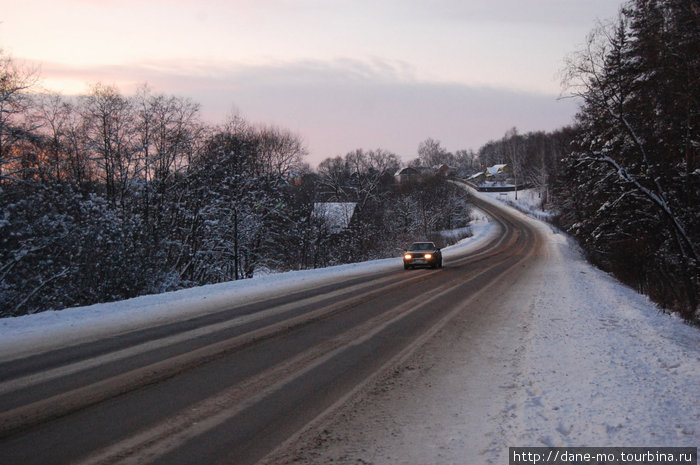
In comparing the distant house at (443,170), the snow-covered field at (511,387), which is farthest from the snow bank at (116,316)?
the distant house at (443,170)

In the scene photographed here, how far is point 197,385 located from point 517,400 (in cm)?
389

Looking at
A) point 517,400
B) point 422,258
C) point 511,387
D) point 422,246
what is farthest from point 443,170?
point 517,400

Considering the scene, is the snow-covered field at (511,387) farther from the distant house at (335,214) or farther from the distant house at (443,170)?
the distant house at (443,170)

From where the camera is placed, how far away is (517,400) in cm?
528

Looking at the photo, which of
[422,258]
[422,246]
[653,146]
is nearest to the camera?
[653,146]

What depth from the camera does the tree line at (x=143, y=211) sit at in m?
14.8

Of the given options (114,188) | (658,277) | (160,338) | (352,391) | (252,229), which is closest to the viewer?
(352,391)

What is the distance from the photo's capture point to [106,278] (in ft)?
51.9

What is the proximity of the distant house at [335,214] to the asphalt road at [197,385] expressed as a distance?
94.4ft

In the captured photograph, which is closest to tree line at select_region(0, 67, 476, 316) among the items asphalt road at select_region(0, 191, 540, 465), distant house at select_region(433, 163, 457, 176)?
asphalt road at select_region(0, 191, 540, 465)

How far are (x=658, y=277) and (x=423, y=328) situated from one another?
845 inches

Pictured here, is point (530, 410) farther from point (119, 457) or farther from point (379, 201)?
Result: point (379, 201)

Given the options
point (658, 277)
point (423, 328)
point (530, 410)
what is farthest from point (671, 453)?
point (658, 277)

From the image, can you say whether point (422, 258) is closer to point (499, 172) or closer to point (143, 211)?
point (143, 211)
